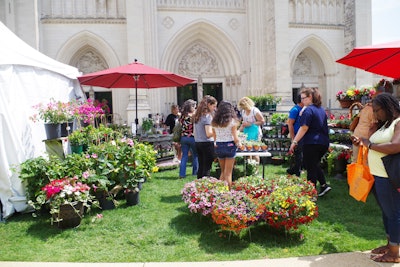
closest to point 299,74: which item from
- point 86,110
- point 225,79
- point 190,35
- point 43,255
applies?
point 225,79

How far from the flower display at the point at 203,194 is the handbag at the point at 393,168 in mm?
2109

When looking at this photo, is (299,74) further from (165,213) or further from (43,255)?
(43,255)

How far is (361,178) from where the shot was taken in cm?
390

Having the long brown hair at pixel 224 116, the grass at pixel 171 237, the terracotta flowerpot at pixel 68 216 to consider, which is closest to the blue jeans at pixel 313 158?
the grass at pixel 171 237

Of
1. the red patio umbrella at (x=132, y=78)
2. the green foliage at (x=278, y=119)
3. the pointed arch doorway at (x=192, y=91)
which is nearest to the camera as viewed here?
the red patio umbrella at (x=132, y=78)

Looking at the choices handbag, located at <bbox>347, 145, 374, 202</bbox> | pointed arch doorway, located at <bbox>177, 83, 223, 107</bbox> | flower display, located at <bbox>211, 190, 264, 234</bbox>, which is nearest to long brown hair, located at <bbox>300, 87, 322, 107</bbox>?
handbag, located at <bbox>347, 145, 374, 202</bbox>

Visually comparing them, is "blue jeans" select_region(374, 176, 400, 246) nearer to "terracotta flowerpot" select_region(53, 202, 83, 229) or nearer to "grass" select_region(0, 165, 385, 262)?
"grass" select_region(0, 165, 385, 262)

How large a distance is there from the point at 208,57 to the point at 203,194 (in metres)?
17.3

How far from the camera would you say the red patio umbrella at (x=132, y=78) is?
322 inches

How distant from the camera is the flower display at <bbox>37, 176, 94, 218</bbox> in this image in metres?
4.81

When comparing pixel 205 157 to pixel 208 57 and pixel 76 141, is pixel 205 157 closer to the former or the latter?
pixel 76 141

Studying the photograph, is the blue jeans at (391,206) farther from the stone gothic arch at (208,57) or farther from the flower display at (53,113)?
the stone gothic arch at (208,57)

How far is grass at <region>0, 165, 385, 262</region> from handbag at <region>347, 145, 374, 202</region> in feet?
2.25

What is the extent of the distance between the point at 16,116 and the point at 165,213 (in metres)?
3.30
